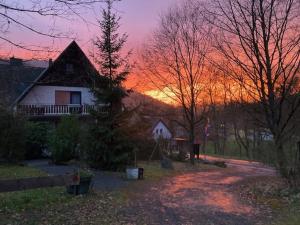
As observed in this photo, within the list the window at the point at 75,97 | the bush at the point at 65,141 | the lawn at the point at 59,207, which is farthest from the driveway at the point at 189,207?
the window at the point at 75,97

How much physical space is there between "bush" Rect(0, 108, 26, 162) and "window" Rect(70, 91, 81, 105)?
14660 millimetres

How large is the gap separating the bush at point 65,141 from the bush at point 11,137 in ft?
5.59

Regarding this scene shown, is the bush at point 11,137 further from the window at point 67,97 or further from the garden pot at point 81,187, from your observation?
the window at point 67,97

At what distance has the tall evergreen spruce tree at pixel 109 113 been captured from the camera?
17.9 meters

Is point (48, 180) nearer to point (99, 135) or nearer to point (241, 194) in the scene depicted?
point (241, 194)

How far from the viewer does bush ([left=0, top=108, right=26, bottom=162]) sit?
19.0 meters

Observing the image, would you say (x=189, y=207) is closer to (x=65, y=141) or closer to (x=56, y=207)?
(x=56, y=207)

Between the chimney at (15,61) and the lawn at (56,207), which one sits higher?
the chimney at (15,61)

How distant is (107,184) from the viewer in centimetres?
1383

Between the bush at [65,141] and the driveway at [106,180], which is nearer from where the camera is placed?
the driveway at [106,180]

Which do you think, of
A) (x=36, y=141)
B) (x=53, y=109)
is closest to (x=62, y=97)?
(x=53, y=109)

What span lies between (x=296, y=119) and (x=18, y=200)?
31.8 feet

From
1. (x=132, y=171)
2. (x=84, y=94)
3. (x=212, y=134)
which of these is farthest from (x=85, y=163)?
(x=212, y=134)

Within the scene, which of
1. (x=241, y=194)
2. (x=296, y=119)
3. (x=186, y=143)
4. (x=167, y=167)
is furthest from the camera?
(x=186, y=143)
